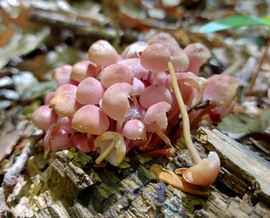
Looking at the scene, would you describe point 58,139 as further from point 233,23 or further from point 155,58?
point 233,23

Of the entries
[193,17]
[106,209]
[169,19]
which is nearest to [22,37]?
[169,19]

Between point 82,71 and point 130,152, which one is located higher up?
point 82,71

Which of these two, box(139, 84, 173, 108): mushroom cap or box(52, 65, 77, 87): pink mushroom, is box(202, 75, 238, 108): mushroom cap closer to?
box(139, 84, 173, 108): mushroom cap

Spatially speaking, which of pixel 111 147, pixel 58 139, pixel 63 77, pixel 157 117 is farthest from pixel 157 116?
pixel 63 77

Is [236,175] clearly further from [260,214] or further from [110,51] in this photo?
[110,51]

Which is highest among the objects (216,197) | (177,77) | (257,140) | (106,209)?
(177,77)

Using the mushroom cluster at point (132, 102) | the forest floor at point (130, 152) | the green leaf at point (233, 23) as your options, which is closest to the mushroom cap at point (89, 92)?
the mushroom cluster at point (132, 102)

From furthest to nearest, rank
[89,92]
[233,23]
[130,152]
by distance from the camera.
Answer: [233,23] → [130,152] → [89,92]

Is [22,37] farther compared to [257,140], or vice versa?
[22,37]
